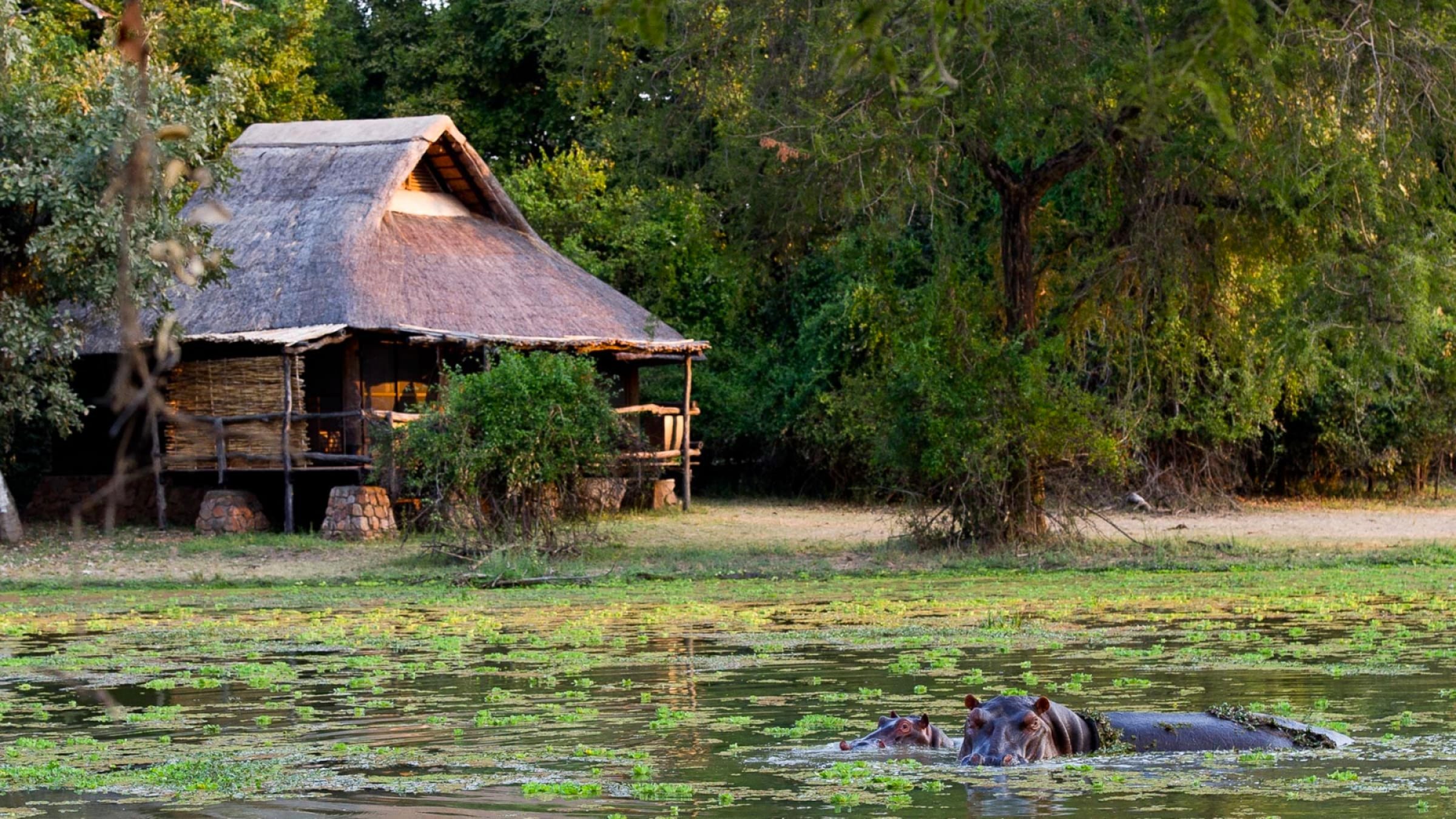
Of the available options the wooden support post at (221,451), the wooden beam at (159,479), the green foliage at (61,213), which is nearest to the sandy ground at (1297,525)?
the wooden support post at (221,451)

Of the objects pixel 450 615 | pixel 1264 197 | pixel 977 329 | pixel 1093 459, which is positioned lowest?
pixel 450 615

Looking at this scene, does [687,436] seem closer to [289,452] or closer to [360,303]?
[360,303]

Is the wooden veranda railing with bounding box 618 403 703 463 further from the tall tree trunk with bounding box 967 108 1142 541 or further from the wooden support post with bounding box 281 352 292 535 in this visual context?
the tall tree trunk with bounding box 967 108 1142 541

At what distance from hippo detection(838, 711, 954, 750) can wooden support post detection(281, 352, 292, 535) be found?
14.9 m

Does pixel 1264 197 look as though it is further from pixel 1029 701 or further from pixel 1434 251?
pixel 1029 701

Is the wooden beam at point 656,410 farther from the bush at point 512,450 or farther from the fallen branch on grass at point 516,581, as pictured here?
the fallen branch on grass at point 516,581

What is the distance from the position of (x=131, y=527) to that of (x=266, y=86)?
1206 cm

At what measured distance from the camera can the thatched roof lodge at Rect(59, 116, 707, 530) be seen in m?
21.8

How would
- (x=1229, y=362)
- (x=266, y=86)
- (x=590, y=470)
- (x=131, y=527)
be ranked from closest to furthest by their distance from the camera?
(x=590, y=470) → (x=1229, y=362) → (x=131, y=527) → (x=266, y=86)

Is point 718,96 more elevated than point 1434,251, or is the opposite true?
point 718,96

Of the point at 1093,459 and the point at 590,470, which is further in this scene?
the point at 590,470

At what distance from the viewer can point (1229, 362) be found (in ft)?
66.7

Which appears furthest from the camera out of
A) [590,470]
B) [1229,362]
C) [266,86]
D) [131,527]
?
[266,86]

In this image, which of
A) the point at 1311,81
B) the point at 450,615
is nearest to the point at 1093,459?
the point at 1311,81
